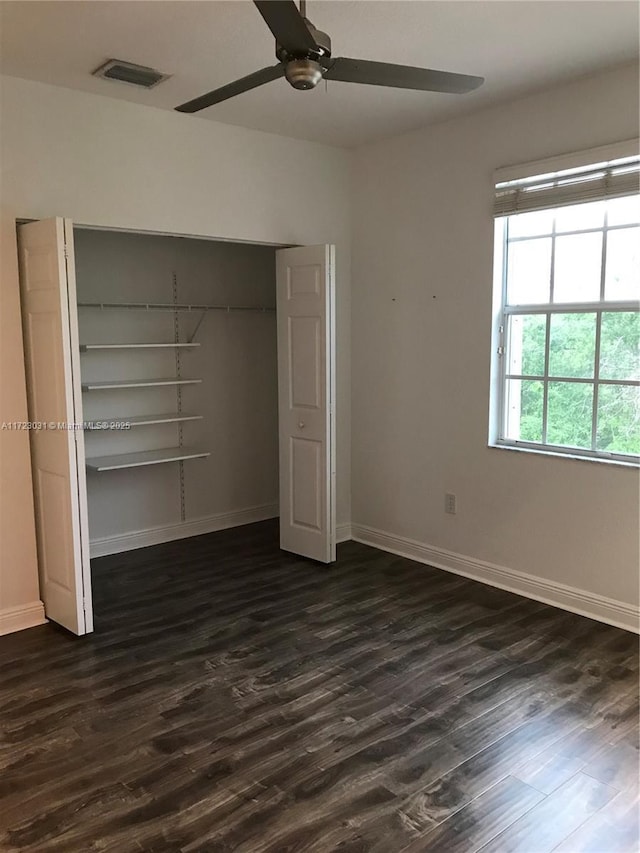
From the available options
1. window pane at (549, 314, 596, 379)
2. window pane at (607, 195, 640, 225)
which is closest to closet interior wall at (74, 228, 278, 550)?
window pane at (549, 314, 596, 379)

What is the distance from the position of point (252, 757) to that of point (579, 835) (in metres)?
1.12

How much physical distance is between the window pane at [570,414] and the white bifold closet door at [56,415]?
2.55 m

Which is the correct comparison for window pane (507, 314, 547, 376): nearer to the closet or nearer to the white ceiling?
the closet

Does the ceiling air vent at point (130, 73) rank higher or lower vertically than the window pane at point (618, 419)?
higher

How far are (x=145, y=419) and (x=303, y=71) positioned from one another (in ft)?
10.7

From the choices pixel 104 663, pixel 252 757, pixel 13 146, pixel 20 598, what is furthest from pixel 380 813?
Answer: pixel 13 146

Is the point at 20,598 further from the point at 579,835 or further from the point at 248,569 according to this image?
the point at 579,835

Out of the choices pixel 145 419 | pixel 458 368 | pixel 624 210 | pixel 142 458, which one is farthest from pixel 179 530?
pixel 624 210

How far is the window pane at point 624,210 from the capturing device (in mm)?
3379

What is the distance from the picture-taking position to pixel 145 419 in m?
4.91

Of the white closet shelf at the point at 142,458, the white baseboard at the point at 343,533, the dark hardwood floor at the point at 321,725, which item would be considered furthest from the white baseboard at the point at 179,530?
the white baseboard at the point at 343,533

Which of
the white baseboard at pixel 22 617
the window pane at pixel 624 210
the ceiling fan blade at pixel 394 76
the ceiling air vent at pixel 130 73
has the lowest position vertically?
the white baseboard at pixel 22 617

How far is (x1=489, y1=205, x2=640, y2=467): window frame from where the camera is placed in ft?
11.5

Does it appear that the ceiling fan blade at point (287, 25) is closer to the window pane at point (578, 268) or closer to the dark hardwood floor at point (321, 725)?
the window pane at point (578, 268)
